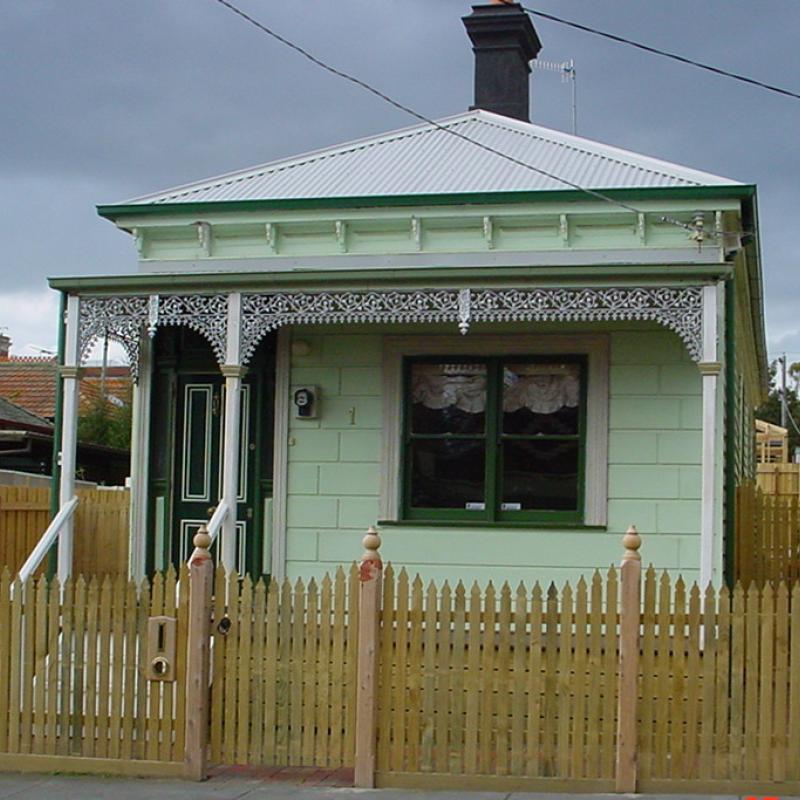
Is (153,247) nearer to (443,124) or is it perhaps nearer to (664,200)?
(443,124)

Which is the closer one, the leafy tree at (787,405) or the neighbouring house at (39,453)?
the neighbouring house at (39,453)

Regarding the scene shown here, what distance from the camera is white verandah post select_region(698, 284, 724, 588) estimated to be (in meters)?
10.5

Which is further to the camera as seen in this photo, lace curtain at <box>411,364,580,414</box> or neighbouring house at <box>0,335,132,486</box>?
neighbouring house at <box>0,335,132,486</box>

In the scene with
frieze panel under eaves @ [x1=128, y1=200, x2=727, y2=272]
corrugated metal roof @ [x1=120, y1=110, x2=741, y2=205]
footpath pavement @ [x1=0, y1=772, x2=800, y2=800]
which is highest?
corrugated metal roof @ [x1=120, y1=110, x2=741, y2=205]

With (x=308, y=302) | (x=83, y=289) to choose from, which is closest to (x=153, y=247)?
(x=83, y=289)

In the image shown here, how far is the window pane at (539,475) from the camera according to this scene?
12289mm

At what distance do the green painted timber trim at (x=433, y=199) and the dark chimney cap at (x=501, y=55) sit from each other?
392cm

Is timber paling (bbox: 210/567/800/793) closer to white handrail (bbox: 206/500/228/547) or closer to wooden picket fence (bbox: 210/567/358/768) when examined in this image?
wooden picket fence (bbox: 210/567/358/768)

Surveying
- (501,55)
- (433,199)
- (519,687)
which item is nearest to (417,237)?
(433,199)

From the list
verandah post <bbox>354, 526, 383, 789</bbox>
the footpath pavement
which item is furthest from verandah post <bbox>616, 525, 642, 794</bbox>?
verandah post <bbox>354, 526, 383, 789</bbox>

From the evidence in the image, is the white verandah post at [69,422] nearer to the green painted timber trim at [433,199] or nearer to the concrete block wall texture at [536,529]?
the green painted timber trim at [433,199]

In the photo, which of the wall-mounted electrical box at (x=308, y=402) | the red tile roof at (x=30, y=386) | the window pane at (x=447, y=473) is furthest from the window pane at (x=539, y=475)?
the red tile roof at (x=30, y=386)

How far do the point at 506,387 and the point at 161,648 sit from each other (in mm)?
4619

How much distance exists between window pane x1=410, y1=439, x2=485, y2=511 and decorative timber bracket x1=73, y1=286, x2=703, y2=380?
1177mm
